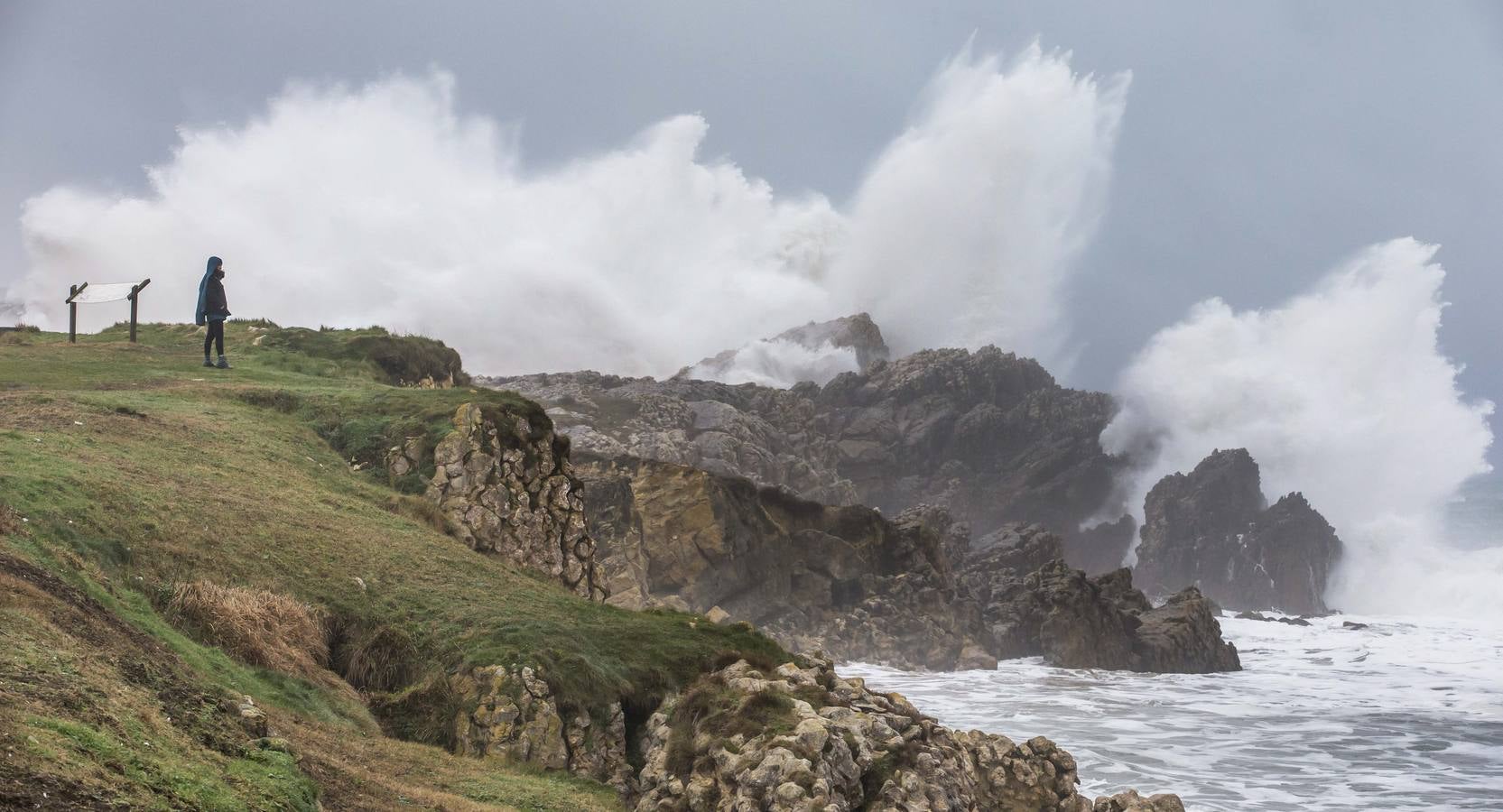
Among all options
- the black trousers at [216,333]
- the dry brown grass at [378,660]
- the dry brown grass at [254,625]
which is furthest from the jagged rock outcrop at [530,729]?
the black trousers at [216,333]

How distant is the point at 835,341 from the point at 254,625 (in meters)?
139

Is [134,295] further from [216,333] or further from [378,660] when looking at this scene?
[378,660]

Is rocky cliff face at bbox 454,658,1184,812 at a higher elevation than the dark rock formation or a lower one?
higher

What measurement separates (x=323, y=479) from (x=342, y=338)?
15.8 m

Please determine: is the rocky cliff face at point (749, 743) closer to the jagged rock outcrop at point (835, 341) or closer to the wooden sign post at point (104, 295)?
the wooden sign post at point (104, 295)

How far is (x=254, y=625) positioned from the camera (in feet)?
41.5

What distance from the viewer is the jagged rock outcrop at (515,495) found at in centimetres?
2064

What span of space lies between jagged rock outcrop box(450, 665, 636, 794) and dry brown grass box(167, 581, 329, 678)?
5.55ft

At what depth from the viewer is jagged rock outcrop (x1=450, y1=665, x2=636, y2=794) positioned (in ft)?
42.3

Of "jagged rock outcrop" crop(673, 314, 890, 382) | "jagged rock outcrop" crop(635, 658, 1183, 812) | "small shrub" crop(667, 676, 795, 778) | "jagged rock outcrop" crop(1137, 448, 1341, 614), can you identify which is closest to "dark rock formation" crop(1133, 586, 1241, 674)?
"jagged rock outcrop" crop(1137, 448, 1341, 614)

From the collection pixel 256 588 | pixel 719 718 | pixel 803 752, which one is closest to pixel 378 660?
pixel 256 588

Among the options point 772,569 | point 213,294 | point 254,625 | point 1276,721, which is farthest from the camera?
point 772,569

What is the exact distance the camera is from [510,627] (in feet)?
48.4

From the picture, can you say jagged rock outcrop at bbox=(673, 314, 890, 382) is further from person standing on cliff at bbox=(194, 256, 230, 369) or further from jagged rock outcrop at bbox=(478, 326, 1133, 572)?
person standing on cliff at bbox=(194, 256, 230, 369)
